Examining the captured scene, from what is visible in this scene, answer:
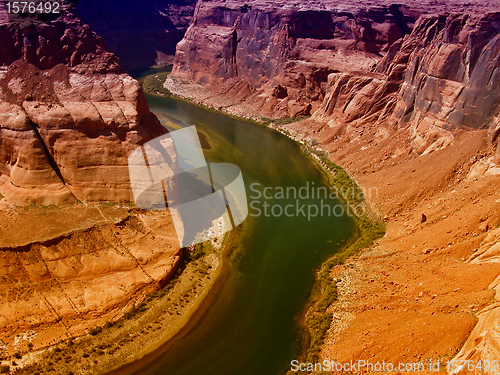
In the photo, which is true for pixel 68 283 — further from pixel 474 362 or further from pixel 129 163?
pixel 474 362

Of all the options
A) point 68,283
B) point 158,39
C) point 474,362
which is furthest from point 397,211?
point 158,39

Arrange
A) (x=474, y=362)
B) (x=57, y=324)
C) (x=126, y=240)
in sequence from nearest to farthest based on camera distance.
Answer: (x=474, y=362) < (x=57, y=324) < (x=126, y=240)

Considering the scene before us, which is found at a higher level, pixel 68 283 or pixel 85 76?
pixel 85 76

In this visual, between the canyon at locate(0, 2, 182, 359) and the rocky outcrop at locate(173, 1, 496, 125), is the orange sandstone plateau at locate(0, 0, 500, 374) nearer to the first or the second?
the canyon at locate(0, 2, 182, 359)

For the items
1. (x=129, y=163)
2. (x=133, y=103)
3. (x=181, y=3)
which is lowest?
(x=129, y=163)

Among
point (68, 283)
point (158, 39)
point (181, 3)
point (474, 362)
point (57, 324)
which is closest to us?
point (474, 362)

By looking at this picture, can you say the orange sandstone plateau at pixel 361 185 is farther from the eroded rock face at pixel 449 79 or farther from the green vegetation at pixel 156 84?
the green vegetation at pixel 156 84

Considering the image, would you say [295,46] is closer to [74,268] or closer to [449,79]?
[449,79]

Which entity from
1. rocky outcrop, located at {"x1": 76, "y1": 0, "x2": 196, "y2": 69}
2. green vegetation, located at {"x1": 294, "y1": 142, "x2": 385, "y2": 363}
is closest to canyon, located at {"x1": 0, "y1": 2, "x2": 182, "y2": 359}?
green vegetation, located at {"x1": 294, "y1": 142, "x2": 385, "y2": 363}
